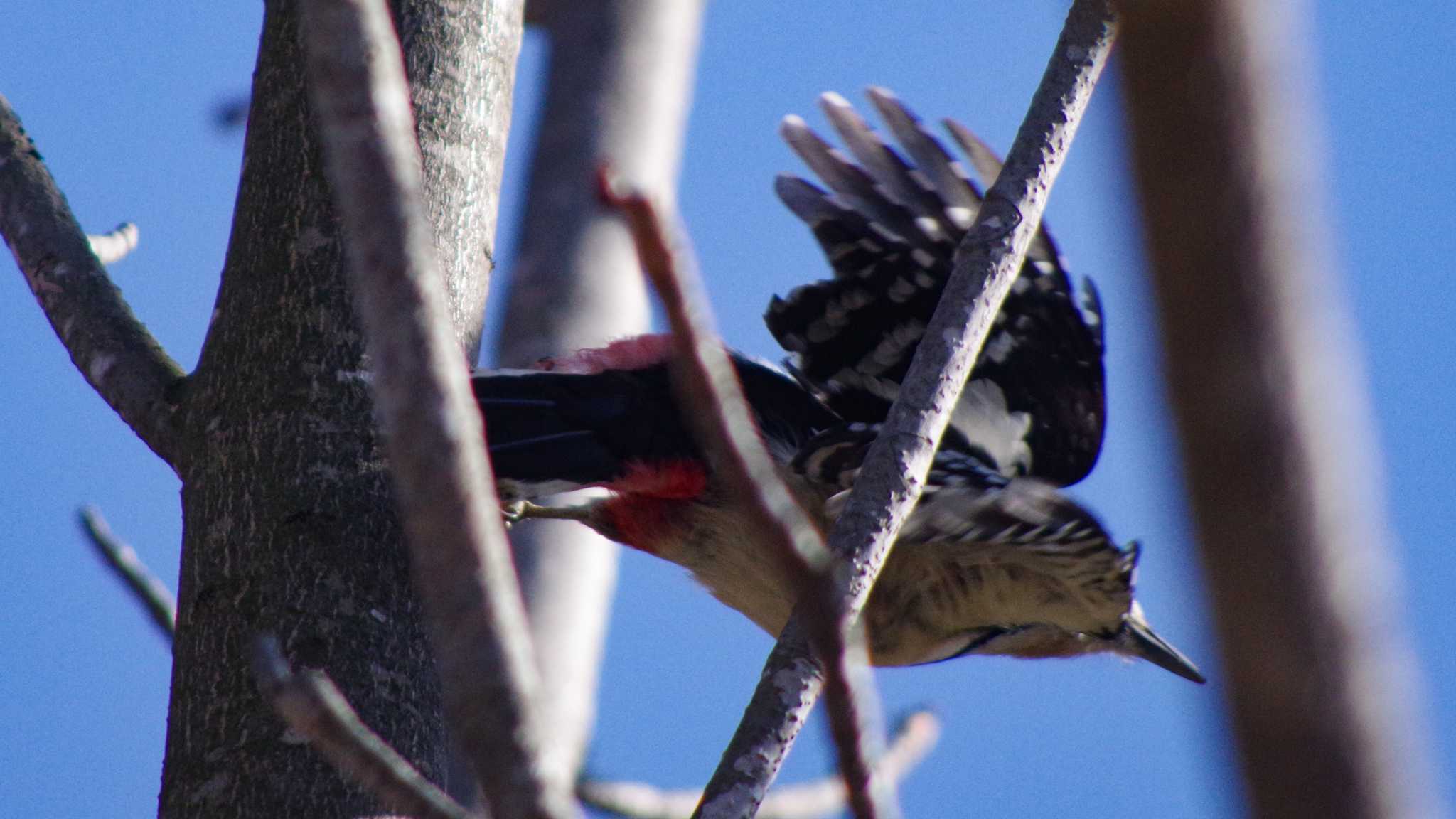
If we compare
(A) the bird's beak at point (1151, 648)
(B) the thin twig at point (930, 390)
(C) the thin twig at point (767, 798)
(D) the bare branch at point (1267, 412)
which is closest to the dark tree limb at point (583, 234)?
(C) the thin twig at point (767, 798)

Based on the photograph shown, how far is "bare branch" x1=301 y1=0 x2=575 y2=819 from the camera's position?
719mm

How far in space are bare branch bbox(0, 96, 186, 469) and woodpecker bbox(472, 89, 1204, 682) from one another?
0.68 meters

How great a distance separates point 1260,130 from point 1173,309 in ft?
0.19

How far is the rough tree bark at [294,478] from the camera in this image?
1.59 m

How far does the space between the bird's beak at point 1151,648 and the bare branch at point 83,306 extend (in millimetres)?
2006

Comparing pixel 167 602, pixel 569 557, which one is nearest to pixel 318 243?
pixel 167 602

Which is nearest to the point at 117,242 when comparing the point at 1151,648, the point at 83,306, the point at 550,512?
the point at 83,306

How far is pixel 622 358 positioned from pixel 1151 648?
1.28m

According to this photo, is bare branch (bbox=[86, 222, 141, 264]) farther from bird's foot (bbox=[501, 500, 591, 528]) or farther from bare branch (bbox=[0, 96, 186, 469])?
bird's foot (bbox=[501, 500, 591, 528])

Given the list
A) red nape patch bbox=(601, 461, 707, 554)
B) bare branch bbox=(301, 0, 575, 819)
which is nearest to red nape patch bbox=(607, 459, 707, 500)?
red nape patch bbox=(601, 461, 707, 554)

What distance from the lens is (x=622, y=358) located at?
2756 millimetres

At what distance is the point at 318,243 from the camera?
180cm

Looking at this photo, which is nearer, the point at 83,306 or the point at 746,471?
the point at 746,471

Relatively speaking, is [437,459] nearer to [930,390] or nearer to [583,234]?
[930,390]
